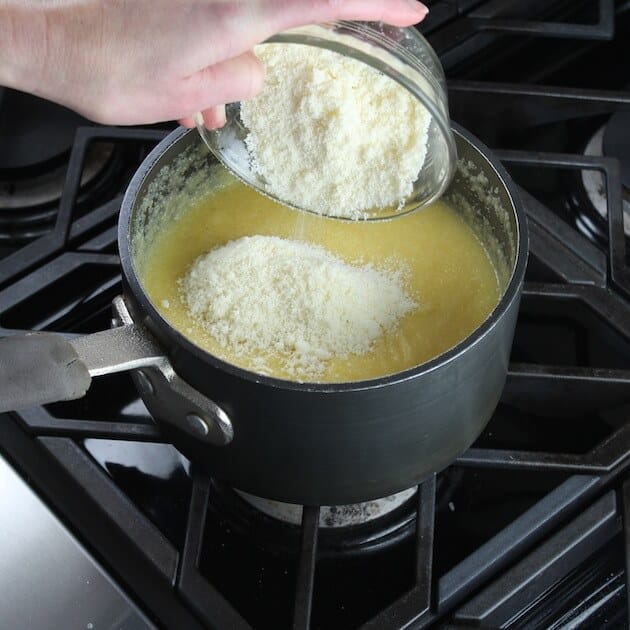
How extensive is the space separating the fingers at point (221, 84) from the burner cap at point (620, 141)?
45cm

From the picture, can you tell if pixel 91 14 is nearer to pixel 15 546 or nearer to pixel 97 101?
pixel 97 101

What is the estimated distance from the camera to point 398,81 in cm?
60

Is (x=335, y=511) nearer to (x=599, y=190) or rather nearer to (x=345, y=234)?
(x=345, y=234)

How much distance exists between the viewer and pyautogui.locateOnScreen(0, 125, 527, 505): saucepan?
1.95 ft

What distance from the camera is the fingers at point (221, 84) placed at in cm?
63

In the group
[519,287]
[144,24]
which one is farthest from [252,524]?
[144,24]

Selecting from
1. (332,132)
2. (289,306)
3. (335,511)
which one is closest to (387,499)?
(335,511)

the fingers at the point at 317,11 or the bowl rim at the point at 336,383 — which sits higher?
the fingers at the point at 317,11

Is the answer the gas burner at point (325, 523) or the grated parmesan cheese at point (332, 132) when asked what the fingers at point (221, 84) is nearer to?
the grated parmesan cheese at point (332, 132)

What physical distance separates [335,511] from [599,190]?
0.43 metres

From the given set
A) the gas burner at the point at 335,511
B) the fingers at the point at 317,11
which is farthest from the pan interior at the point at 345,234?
the fingers at the point at 317,11

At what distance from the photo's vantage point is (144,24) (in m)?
0.61

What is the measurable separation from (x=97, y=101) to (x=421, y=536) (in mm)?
374

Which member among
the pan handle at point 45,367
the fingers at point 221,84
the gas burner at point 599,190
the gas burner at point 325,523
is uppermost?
the fingers at point 221,84
